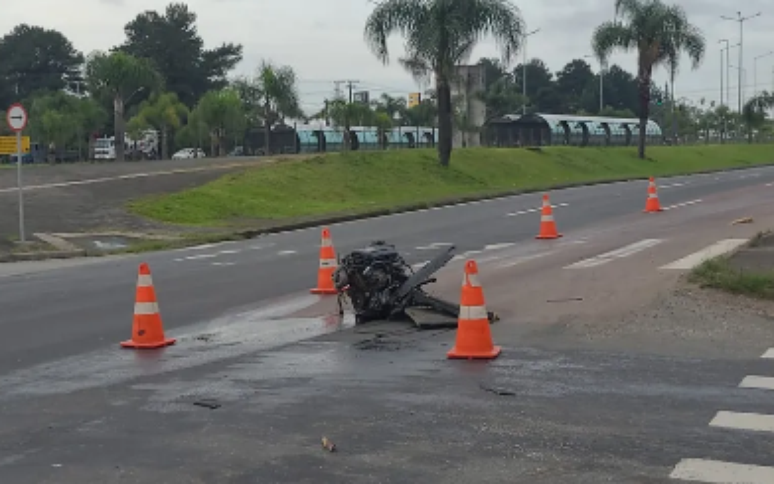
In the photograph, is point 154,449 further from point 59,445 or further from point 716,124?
point 716,124

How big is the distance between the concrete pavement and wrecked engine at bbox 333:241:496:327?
1.21 ft

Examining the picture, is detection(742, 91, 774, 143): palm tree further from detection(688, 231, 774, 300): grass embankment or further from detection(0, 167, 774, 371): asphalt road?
detection(688, 231, 774, 300): grass embankment

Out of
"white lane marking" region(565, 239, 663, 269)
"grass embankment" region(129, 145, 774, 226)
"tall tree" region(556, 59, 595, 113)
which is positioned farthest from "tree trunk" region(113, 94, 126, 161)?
"tall tree" region(556, 59, 595, 113)

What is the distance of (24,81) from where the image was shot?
101562 mm

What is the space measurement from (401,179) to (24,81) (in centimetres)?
7247

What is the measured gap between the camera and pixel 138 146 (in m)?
74.5

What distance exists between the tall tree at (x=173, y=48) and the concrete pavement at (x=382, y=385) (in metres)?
81.1

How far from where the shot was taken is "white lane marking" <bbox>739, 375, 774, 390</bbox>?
7.95 metres

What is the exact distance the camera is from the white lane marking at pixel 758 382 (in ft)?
26.1

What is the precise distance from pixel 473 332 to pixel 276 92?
49499mm

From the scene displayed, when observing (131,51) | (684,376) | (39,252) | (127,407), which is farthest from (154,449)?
(131,51)

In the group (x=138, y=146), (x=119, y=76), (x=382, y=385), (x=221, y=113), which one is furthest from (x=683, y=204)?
(x=138, y=146)

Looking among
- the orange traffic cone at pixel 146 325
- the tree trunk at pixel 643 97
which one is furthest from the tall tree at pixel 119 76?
the orange traffic cone at pixel 146 325

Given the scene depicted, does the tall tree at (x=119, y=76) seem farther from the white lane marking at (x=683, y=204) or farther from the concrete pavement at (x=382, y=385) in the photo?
the concrete pavement at (x=382, y=385)
